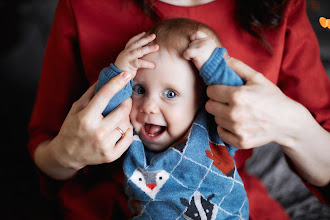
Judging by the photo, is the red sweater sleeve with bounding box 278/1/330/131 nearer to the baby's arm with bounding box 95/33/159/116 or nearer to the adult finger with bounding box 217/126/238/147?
the adult finger with bounding box 217/126/238/147

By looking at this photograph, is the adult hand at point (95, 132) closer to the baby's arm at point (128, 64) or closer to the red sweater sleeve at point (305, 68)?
the baby's arm at point (128, 64)

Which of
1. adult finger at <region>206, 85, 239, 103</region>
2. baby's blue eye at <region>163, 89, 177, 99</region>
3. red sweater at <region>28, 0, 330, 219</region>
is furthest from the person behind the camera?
red sweater at <region>28, 0, 330, 219</region>

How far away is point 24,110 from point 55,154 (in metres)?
0.77

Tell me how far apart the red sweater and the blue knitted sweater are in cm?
20

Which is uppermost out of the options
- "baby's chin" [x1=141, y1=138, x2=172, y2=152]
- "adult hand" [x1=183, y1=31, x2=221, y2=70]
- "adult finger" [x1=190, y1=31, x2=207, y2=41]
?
"adult finger" [x1=190, y1=31, x2=207, y2=41]

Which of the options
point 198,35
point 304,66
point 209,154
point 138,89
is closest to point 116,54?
point 138,89

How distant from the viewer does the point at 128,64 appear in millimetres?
818

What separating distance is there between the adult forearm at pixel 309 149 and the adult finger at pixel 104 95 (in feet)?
1.46

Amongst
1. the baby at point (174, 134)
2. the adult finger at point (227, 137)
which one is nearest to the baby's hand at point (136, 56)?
the baby at point (174, 134)

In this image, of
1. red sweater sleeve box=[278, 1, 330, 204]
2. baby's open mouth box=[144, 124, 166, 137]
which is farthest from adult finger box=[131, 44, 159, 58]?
red sweater sleeve box=[278, 1, 330, 204]

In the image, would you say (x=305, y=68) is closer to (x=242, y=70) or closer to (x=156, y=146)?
(x=242, y=70)

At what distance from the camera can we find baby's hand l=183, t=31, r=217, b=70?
78 cm

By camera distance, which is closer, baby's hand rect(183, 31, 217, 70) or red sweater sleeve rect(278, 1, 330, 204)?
baby's hand rect(183, 31, 217, 70)

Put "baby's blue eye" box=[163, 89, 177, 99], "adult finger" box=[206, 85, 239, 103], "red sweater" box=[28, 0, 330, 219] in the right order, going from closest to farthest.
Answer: "adult finger" box=[206, 85, 239, 103], "baby's blue eye" box=[163, 89, 177, 99], "red sweater" box=[28, 0, 330, 219]
